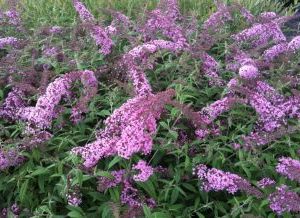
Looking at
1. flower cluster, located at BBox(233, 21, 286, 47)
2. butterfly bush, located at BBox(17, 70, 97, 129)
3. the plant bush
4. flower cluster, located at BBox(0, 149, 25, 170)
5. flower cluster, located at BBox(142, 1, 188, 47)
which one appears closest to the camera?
the plant bush

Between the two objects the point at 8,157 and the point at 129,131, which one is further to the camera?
the point at 8,157

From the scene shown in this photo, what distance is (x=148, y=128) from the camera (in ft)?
9.77

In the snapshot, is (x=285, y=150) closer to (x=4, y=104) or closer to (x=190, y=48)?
(x=190, y=48)

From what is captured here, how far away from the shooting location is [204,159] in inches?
128

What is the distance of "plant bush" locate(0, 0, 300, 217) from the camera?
3010 mm

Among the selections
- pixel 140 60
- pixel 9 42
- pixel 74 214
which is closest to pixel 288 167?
pixel 74 214

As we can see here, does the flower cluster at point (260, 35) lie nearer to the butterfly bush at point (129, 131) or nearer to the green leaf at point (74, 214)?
the butterfly bush at point (129, 131)

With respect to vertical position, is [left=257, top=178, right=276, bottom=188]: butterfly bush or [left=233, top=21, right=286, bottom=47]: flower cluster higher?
[left=233, top=21, right=286, bottom=47]: flower cluster

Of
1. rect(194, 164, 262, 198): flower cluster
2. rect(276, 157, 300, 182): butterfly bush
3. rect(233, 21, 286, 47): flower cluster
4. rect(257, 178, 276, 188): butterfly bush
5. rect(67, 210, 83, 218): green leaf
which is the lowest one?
rect(67, 210, 83, 218): green leaf

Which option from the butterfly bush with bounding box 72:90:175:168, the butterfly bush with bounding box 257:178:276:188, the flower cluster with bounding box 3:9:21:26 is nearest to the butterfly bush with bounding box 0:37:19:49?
the flower cluster with bounding box 3:9:21:26

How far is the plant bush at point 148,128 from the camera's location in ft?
9.87

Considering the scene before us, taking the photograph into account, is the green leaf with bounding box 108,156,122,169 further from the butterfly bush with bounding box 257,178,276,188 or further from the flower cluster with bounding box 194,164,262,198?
the butterfly bush with bounding box 257,178,276,188

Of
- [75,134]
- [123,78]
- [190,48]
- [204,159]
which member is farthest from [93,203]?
[190,48]

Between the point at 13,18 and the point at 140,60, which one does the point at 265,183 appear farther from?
the point at 13,18
